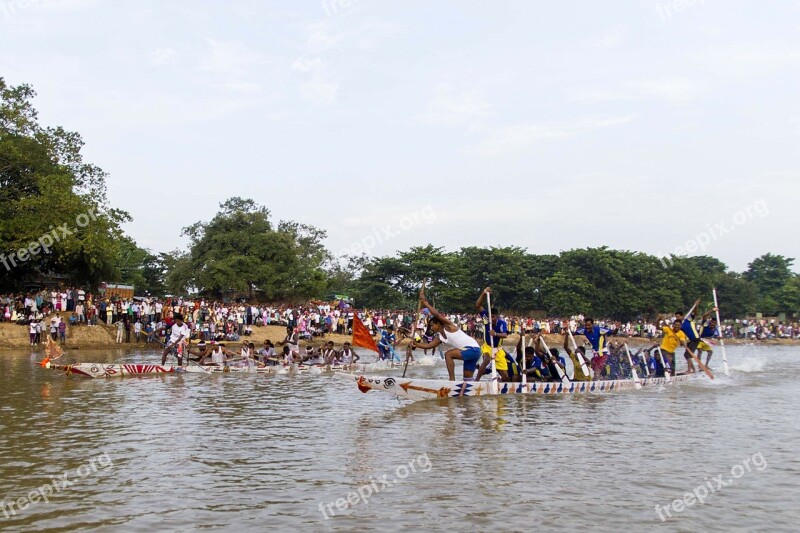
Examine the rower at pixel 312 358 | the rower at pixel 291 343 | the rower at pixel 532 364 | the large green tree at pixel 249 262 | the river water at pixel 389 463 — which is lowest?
the river water at pixel 389 463

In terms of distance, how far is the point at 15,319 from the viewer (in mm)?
35469

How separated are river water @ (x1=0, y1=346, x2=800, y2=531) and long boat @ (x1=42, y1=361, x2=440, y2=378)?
3143 mm

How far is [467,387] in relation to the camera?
1755cm

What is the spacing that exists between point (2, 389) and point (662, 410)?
55.0ft

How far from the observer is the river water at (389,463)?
8141 mm

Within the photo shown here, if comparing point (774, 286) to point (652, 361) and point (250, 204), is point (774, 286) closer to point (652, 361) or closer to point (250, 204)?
point (250, 204)

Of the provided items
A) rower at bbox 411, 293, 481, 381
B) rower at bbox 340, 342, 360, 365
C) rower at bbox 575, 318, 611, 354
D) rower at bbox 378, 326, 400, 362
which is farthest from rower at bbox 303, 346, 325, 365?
rower at bbox 575, 318, 611, 354

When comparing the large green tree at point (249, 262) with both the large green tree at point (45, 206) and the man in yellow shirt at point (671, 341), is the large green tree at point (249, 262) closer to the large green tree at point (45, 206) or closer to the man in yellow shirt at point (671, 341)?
the large green tree at point (45, 206)

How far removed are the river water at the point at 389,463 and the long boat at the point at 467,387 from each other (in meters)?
0.37

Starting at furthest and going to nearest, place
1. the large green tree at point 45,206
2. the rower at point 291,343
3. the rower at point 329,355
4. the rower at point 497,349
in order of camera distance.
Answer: the large green tree at point 45,206 → the rower at point 329,355 → the rower at point 291,343 → the rower at point 497,349

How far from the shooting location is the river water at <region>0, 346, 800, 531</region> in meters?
8.14

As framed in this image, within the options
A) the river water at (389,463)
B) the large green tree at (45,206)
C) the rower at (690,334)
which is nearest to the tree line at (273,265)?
the large green tree at (45,206)

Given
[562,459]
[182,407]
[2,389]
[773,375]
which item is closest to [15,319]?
[2,389]

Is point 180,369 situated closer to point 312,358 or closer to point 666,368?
point 312,358
